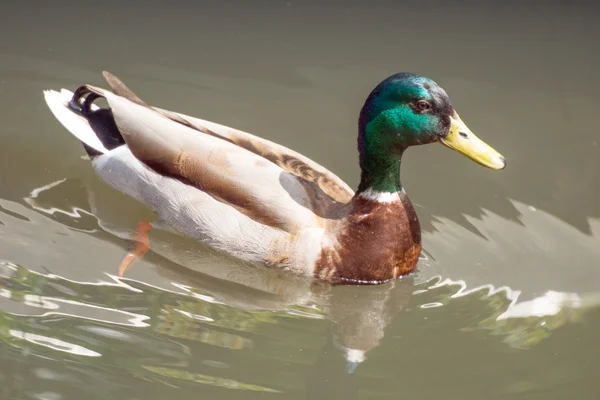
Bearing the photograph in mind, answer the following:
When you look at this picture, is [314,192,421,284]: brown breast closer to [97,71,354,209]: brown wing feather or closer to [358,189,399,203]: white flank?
[358,189,399,203]: white flank

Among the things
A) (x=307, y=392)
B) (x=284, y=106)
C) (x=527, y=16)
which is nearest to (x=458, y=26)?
(x=527, y=16)

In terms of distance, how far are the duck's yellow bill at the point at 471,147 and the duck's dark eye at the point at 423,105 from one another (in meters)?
0.14

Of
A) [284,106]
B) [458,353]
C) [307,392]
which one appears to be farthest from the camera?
[284,106]

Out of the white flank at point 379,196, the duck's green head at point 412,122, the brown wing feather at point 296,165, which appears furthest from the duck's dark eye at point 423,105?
the brown wing feather at point 296,165

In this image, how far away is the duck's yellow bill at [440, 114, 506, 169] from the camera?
4.79 metres

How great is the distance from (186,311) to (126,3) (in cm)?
391

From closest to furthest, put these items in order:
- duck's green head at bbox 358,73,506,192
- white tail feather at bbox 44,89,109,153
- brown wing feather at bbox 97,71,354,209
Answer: duck's green head at bbox 358,73,506,192, brown wing feather at bbox 97,71,354,209, white tail feather at bbox 44,89,109,153

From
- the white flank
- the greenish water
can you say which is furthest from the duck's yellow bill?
the greenish water

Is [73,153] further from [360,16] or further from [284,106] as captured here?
[360,16]

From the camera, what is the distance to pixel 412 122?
4.82 metres

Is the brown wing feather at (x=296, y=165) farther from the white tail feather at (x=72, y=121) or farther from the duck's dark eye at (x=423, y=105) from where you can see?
the duck's dark eye at (x=423, y=105)

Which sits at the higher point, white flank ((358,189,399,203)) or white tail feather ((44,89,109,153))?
white tail feather ((44,89,109,153))

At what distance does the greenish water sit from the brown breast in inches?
4.7

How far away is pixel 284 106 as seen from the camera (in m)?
6.68
